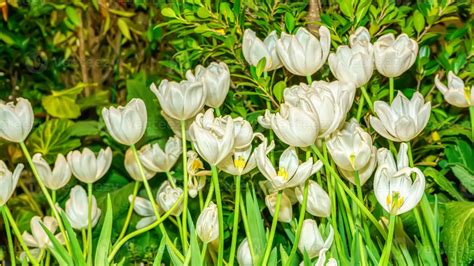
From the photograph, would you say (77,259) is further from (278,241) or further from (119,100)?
(119,100)

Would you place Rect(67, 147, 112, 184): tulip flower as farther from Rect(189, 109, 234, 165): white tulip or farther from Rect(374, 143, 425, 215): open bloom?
Rect(374, 143, 425, 215): open bloom

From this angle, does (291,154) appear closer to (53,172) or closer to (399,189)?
(399,189)

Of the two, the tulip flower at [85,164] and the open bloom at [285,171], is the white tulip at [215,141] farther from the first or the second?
the tulip flower at [85,164]

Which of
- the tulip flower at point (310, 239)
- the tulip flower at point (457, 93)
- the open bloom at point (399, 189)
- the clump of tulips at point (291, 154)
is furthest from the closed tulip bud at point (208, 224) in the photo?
the tulip flower at point (457, 93)

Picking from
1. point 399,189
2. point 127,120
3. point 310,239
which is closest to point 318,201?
point 310,239

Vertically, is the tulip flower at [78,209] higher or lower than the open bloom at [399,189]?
lower

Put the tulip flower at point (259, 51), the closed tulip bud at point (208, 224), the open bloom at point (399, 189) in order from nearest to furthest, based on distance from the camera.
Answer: the open bloom at point (399, 189)
the closed tulip bud at point (208, 224)
the tulip flower at point (259, 51)
